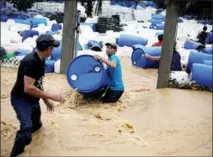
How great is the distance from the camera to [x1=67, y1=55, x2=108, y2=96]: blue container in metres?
6.97

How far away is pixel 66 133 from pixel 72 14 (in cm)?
440

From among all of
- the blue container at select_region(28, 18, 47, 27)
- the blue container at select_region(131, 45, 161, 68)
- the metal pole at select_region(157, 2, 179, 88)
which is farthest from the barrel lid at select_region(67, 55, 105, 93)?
the blue container at select_region(28, 18, 47, 27)

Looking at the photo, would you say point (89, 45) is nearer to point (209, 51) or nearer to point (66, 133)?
point (209, 51)

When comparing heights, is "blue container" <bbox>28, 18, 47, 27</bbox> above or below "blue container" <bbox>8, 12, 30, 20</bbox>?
below

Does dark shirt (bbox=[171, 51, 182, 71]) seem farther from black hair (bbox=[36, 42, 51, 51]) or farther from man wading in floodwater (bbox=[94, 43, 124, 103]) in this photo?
black hair (bbox=[36, 42, 51, 51])

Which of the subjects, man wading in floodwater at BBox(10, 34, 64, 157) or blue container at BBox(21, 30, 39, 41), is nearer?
man wading in floodwater at BBox(10, 34, 64, 157)

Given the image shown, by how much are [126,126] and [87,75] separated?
1554 millimetres

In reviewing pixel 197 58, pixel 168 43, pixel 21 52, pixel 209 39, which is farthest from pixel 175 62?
pixel 209 39

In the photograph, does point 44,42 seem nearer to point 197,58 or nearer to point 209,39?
point 197,58

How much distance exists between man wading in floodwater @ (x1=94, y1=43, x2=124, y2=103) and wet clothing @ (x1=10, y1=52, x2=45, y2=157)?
241 centimetres

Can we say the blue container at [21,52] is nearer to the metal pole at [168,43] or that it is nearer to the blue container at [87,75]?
the blue container at [87,75]

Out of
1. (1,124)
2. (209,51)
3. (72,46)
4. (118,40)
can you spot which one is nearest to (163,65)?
(72,46)

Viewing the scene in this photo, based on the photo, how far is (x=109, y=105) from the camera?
7152mm

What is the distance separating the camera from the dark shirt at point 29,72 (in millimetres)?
4328
